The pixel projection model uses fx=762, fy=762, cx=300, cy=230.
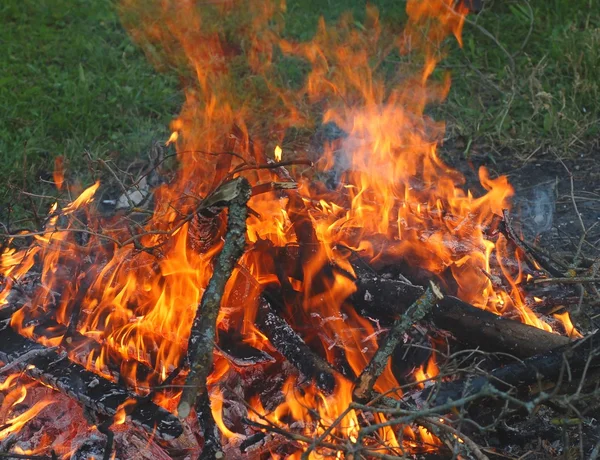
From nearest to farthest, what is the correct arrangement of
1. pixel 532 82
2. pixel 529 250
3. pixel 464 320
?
pixel 464 320
pixel 529 250
pixel 532 82

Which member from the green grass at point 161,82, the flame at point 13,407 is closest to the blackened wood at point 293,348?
the flame at point 13,407

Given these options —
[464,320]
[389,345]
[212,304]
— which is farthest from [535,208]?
[212,304]

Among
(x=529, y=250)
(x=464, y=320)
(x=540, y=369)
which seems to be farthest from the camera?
(x=529, y=250)

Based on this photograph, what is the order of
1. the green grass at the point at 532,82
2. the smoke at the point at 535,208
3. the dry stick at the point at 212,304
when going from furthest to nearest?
1. the green grass at the point at 532,82
2. the smoke at the point at 535,208
3. the dry stick at the point at 212,304

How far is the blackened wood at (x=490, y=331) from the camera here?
112 inches

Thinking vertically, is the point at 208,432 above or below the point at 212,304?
below

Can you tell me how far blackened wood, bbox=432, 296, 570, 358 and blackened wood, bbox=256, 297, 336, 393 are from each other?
0.51 m

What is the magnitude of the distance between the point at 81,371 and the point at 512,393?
1.58m

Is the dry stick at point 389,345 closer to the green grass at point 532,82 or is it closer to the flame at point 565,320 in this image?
the flame at point 565,320

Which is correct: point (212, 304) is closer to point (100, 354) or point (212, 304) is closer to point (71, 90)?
point (100, 354)

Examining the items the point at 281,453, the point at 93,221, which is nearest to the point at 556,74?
the point at 93,221

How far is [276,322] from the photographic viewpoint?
9.89 feet

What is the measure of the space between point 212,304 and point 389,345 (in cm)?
62

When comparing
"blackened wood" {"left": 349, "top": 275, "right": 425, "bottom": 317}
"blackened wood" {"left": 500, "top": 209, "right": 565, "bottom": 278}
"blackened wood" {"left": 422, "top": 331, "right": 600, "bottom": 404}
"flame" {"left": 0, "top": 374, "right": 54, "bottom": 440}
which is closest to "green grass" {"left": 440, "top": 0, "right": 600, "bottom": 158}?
"blackened wood" {"left": 500, "top": 209, "right": 565, "bottom": 278}
